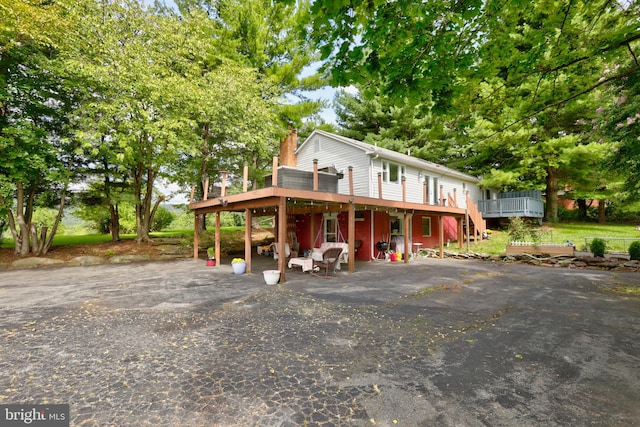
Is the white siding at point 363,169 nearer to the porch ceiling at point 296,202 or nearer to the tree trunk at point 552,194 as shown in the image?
the porch ceiling at point 296,202

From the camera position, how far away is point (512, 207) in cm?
1847

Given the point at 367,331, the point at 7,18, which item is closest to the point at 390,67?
the point at 367,331

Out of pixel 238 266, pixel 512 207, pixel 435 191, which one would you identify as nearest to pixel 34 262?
pixel 238 266

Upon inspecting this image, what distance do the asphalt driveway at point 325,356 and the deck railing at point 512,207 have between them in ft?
41.3

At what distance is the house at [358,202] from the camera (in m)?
9.43

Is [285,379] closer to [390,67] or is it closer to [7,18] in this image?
[390,67]

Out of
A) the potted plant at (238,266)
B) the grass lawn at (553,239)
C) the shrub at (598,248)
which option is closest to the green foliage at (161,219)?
the grass lawn at (553,239)

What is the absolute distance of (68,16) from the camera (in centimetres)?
1065

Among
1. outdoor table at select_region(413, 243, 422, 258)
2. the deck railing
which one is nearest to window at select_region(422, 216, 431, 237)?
outdoor table at select_region(413, 243, 422, 258)

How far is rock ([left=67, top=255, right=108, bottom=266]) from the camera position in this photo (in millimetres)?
11321

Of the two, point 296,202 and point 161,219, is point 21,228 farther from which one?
point 296,202

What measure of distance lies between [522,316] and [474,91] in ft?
13.5

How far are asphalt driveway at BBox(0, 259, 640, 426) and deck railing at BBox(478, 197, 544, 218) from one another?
12587 mm

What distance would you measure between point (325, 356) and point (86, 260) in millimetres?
12428
